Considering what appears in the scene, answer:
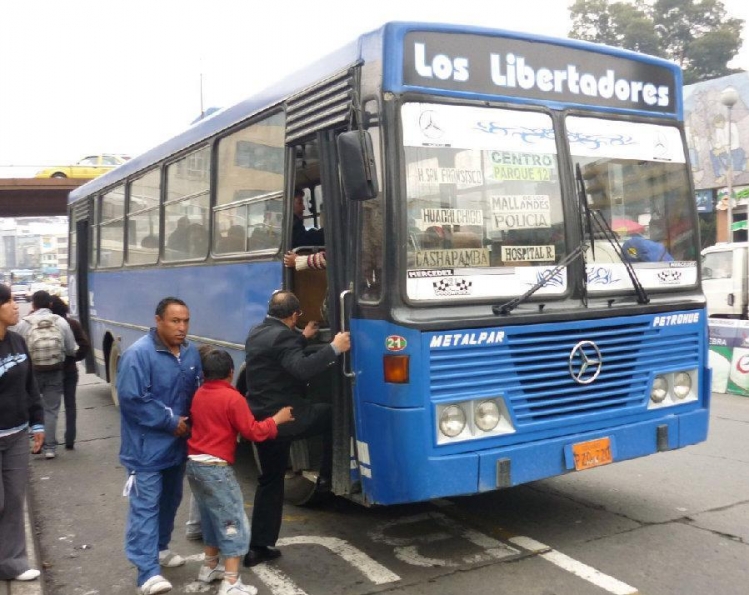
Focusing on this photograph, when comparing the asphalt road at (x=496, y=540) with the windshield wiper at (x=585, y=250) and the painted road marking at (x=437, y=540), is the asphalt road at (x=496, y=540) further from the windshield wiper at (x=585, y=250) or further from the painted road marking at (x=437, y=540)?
the windshield wiper at (x=585, y=250)

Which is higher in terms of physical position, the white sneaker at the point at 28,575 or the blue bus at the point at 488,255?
the blue bus at the point at 488,255

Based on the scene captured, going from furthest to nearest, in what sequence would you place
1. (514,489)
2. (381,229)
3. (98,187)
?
(98,187)
(514,489)
(381,229)

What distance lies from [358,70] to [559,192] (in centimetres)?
138

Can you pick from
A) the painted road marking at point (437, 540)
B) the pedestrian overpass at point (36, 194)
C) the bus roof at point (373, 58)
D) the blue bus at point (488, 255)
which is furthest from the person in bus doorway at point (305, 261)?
the pedestrian overpass at point (36, 194)

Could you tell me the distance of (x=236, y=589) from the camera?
4293 mm

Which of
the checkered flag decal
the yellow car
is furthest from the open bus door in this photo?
the yellow car

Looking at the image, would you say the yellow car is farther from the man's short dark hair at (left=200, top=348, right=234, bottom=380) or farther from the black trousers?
the man's short dark hair at (left=200, top=348, right=234, bottom=380)

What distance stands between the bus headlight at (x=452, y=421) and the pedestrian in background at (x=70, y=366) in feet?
17.1

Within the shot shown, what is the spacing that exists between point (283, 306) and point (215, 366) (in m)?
0.63

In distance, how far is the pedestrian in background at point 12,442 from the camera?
14.8 ft

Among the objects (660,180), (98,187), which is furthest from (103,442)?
(660,180)

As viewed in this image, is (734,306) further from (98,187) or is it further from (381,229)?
(381,229)

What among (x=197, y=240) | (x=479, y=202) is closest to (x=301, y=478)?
(x=197, y=240)

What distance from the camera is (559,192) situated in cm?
481
